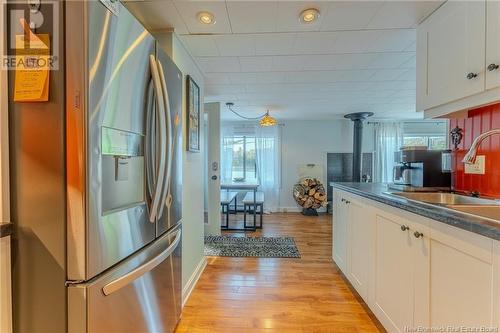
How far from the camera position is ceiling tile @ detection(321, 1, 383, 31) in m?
1.53

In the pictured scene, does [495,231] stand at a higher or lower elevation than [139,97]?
lower

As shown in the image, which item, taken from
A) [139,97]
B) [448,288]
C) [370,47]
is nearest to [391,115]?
[370,47]

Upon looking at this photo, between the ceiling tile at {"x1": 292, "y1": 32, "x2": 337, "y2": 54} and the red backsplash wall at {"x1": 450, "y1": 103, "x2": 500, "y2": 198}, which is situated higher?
the ceiling tile at {"x1": 292, "y1": 32, "x2": 337, "y2": 54}

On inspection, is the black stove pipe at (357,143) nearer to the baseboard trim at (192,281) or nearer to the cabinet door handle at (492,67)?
the baseboard trim at (192,281)

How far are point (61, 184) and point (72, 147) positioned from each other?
13 cm

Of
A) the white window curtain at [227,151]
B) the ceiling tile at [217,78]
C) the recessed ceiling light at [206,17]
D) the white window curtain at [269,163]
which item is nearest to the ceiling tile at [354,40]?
the recessed ceiling light at [206,17]

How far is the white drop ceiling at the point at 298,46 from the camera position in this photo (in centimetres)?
158

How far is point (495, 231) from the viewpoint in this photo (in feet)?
2.74

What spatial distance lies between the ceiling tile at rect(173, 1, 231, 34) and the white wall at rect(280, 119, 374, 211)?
4174 millimetres

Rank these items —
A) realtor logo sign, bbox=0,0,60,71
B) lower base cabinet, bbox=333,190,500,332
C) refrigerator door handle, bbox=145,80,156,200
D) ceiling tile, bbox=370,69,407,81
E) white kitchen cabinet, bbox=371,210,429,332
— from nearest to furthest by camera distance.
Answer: realtor logo sign, bbox=0,0,60,71 < lower base cabinet, bbox=333,190,500,332 < refrigerator door handle, bbox=145,80,156,200 < white kitchen cabinet, bbox=371,210,429,332 < ceiling tile, bbox=370,69,407,81

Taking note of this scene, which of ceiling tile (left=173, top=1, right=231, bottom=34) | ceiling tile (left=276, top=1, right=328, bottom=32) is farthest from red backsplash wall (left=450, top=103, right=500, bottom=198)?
ceiling tile (left=173, top=1, right=231, bottom=34)

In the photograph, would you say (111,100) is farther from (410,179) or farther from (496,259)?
(410,179)

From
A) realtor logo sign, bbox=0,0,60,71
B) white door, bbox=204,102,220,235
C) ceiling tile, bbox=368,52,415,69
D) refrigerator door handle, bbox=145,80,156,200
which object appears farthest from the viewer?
white door, bbox=204,102,220,235

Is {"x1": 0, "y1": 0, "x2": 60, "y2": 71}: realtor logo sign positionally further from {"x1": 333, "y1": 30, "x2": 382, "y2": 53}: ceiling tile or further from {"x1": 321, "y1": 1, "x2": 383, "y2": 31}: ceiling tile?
{"x1": 333, "y1": 30, "x2": 382, "y2": 53}: ceiling tile
